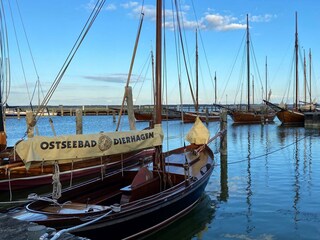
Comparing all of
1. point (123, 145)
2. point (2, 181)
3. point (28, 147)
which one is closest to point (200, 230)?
point (123, 145)

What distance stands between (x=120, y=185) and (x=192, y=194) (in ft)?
6.76

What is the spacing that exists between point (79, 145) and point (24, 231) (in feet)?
8.92

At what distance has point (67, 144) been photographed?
26.1 ft

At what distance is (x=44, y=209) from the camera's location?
7645mm

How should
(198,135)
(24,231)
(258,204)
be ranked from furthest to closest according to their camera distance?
(198,135)
(258,204)
(24,231)

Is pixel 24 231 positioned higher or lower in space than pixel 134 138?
lower

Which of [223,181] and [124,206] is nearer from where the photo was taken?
[124,206]

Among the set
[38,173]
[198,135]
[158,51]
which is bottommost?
[38,173]

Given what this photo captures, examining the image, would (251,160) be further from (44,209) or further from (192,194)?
(44,209)

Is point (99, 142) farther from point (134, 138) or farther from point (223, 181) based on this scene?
point (223, 181)

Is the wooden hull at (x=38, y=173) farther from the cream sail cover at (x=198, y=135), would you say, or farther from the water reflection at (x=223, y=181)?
the water reflection at (x=223, y=181)

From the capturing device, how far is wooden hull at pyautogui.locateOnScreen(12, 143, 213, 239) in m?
6.87

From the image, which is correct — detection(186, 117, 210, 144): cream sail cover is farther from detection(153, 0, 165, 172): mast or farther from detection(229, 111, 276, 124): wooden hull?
detection(229, 111, 276, 124): wooden hull

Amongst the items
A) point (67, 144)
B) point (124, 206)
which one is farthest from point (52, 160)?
point (124, 206)
